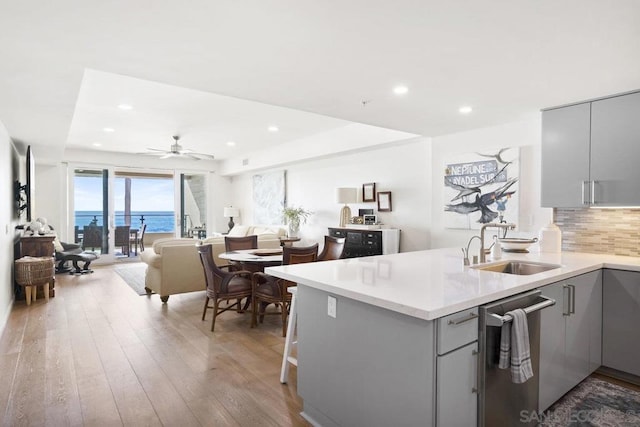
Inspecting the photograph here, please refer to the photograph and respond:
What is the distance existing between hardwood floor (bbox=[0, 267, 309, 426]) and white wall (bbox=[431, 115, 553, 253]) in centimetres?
264

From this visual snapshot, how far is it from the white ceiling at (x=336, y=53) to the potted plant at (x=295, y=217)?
3669 mm

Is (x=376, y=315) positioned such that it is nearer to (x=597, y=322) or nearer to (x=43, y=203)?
(x=597, y=322)

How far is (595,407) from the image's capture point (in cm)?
242

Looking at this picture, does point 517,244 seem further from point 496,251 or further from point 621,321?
point 621,321

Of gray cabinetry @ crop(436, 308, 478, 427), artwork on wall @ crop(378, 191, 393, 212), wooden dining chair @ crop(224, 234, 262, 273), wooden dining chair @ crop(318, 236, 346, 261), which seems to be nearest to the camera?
gray cabinetry @ crop(436, 308, 478, 427)

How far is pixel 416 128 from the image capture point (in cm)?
453

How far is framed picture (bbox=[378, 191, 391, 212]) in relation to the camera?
19.0 feet

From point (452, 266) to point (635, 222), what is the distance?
204cm

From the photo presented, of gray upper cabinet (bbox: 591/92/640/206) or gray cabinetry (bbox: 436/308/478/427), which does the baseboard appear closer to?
gray upper cabinet (bbox: 591/92/640/206)

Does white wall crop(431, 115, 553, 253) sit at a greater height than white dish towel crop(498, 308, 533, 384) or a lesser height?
greater

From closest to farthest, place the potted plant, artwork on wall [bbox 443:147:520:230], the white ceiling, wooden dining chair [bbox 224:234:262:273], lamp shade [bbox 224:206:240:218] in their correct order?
the white ceiling < artwork on wall [bbox 443:147:520:230] < wooden dining chair [bbox 224:234:262:273] < the potted plant < lamp shade [bbox 224:206:240:218]

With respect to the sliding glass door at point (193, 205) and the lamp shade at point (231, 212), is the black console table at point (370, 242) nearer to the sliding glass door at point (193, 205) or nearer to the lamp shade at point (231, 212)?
the lamp shade at point (231, 212)

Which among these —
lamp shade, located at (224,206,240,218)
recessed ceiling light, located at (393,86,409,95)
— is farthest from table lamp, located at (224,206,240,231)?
recessed ceiling light, located at (393,86,409,95)

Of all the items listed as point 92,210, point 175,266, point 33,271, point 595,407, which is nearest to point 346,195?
point 175,266
